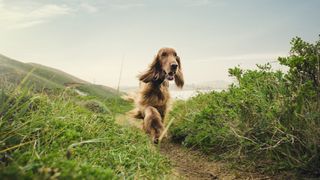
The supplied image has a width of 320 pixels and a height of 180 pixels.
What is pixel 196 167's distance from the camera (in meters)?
5.34

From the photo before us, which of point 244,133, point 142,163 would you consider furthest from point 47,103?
point 244,133

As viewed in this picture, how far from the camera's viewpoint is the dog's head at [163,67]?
754 centimetres

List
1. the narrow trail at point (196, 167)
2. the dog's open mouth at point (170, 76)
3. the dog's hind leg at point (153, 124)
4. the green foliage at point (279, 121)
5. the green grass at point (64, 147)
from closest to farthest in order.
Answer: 1. the green grass at point (64, 147)
2. the green foliage at point (279, 121)
3. the narrow trail at point (196, 167)
4. the dog's hind leg at point (153, 124)
5. the dog's open mouth at point (170, 76)

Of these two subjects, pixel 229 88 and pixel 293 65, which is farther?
pixel 229 88

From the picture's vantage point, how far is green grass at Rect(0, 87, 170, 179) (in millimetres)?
2477

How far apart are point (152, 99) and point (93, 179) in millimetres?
5532

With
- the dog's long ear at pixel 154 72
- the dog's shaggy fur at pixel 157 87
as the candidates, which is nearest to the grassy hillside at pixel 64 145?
the dog's shaggy fur at pixel 157 87

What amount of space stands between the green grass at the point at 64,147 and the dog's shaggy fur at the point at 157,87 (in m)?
1.47

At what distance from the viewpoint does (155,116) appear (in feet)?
24.2

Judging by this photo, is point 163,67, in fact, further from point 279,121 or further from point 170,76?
point 279,121

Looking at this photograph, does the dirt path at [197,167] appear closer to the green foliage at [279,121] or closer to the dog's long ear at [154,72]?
the green foliage at [279,121]

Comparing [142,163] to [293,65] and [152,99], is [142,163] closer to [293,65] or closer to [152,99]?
[293,65]

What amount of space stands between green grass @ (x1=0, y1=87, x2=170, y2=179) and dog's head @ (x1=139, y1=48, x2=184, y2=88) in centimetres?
181

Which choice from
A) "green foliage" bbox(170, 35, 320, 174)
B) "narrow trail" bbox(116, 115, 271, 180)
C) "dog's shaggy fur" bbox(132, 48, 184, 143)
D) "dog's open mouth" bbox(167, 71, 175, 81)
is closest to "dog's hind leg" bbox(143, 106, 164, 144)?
"dog's shaggy fur" bbox(132, 48, 184, 143)
